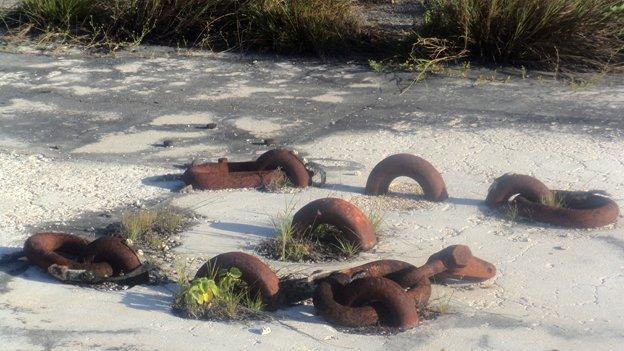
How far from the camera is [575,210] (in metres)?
6.20

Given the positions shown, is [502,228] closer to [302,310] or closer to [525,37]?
[302,310]

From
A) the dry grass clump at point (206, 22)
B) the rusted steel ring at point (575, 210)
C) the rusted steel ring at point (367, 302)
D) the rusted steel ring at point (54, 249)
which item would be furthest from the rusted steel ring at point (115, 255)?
the dry grass clump at point (206, 22)

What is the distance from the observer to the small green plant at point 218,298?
5.10 m

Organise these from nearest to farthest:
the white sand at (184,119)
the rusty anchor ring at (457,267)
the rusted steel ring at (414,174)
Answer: the rusty anchor ring at (457,267)
the rusted steel ring at (414,174)
the white sand at (184,119)

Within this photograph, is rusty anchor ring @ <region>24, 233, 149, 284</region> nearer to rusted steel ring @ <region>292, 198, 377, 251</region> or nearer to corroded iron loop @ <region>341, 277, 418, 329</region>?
rusted steel ring @ <region>292, 198, 377, 251</region>

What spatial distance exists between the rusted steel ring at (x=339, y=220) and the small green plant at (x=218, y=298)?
0.79 meters

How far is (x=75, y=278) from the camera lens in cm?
547

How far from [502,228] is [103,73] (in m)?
4.83

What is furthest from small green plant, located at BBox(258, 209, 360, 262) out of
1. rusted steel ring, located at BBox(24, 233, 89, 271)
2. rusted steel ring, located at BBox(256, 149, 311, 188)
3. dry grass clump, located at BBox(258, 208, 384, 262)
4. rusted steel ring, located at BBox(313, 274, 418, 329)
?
rusted steel ring, located at BBox(24, 233, 89, 271)

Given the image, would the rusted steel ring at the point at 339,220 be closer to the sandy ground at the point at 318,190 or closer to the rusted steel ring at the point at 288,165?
the sandy ground at the point at 318,190

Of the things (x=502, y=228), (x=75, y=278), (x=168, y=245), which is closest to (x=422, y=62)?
(x=502, y=228)

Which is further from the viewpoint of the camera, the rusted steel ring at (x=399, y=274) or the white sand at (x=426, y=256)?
the rusted steel ring at (x=399, y=274)

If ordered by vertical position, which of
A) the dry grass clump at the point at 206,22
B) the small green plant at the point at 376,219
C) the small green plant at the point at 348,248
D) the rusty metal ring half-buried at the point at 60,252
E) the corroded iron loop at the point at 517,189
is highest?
the dry grass clump at the point at 206,22

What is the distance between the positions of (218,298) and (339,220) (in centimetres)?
98
